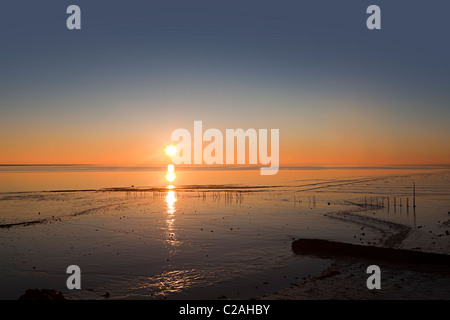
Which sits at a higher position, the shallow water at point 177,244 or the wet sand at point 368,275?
the wet sand at point 368,275

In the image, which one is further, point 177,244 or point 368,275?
point 177,244

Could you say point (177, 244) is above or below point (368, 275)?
below

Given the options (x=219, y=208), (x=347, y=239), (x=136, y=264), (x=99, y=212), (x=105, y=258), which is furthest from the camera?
(x=219, y=208)

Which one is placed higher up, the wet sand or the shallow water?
the wet sand

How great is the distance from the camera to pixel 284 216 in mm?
53875

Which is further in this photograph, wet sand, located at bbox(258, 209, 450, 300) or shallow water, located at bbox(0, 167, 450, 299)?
shallow water, located at bbox(0, 167, 450, 299)

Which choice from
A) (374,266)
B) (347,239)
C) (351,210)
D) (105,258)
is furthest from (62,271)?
(351,210)

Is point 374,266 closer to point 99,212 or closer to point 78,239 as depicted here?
point 78,239

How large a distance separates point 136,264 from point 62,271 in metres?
5.63

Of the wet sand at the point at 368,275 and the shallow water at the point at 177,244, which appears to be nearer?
the wet sand at the point at 368,275

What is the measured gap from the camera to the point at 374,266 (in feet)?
83.6
